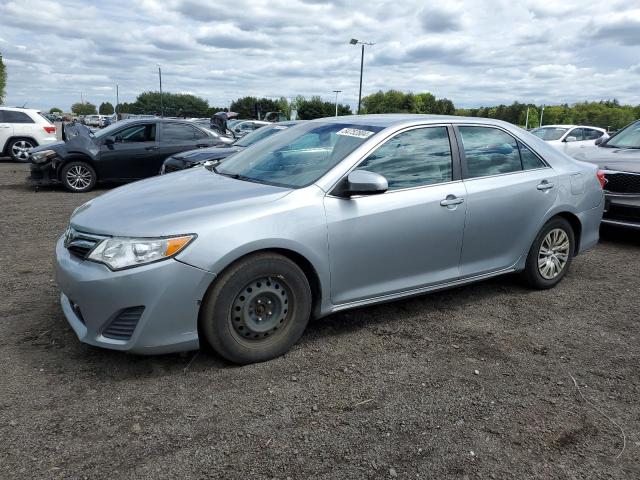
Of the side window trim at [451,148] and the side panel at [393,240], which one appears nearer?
the side panel at [393,240]

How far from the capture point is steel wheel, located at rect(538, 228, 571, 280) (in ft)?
16.4

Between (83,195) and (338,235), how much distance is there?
347 inches

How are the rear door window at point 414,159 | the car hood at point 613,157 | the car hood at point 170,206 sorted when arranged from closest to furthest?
the car hood at point 170,206 < the rear door window at point 414,159 < the car hood at point 613,157

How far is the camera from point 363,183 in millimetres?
3604

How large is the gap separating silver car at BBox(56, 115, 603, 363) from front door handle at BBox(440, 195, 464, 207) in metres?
0.02

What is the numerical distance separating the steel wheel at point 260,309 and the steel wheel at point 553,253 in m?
2.62

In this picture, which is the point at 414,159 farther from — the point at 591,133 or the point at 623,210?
the point at 591,133

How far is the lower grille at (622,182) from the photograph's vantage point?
22.4 feet

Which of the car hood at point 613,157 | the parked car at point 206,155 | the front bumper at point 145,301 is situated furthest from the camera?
the parked car at point 206,155

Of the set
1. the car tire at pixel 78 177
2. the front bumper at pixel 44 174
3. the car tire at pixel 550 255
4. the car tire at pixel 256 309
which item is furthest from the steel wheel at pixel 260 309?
the front bumper at pixel 44 174

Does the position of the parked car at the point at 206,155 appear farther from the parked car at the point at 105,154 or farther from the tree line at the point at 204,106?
the tree line at the point at 204,106

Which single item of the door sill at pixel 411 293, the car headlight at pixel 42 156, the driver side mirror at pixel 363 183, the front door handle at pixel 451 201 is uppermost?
the driver side mirror at pixel 363 183

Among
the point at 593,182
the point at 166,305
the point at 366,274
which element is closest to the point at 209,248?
the point at 166,305

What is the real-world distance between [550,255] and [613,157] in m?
3.16
